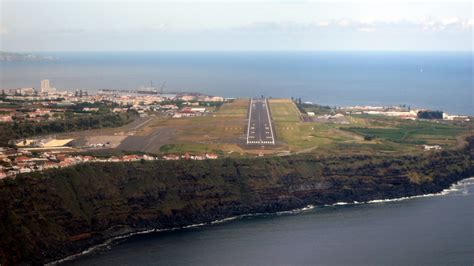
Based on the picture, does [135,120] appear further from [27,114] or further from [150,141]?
[150,141]

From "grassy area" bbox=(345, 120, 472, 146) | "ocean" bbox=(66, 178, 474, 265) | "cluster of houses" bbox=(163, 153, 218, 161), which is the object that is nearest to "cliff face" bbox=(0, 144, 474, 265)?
"cluster of houses" bbox=(163, 153, 218, 161)

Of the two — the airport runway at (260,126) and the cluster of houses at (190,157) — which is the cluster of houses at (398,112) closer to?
the airport runway at (260,126)

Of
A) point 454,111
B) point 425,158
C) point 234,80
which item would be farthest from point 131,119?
point 234,80

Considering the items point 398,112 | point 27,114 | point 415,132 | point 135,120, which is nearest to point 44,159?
point 27,114

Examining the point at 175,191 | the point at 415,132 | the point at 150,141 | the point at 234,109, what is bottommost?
the point at 175,191

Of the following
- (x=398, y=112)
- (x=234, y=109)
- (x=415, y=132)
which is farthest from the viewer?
(x=234, y=109)

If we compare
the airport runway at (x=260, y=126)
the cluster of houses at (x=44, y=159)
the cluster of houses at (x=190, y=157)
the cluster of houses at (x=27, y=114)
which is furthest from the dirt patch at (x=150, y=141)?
the cluster of houses at (x=27, y=114)

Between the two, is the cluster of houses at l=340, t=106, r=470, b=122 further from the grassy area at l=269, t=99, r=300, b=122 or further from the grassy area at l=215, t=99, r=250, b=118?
the grassy area at l=215, t=99, r=250, b=118
